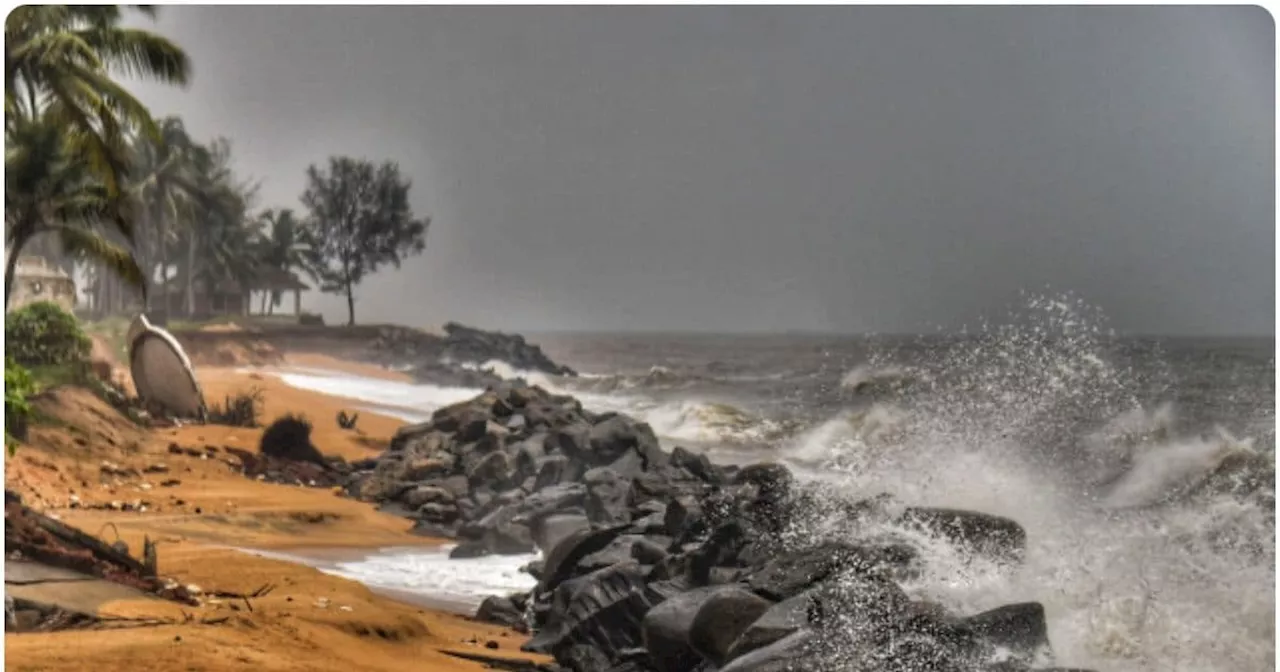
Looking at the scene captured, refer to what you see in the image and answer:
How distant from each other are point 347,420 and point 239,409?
17.3 inches

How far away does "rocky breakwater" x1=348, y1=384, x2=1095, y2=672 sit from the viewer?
4094 mm

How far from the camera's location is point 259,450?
179 inches

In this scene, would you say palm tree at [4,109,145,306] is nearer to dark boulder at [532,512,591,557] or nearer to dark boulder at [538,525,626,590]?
dark boulder at [532,512,591,557]

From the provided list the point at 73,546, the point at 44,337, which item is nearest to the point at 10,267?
the point at 44,337

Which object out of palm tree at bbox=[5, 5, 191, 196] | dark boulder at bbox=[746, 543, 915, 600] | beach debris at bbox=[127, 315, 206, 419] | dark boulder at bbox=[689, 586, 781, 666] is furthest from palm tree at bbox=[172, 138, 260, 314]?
dark boulder at bbox=[746, 543, 915, 600]

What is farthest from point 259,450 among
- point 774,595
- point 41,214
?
point 774,595

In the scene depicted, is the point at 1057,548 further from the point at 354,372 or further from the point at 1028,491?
the point at 354,372

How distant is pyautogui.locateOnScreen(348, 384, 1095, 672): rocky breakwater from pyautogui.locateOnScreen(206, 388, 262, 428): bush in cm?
48

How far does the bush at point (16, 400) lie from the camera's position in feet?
14.4

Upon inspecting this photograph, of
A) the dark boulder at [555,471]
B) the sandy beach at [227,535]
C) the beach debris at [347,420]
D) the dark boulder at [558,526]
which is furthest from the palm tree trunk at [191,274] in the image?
the dark boulder at [558,526]

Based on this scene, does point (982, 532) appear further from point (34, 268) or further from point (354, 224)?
point (34, 268)

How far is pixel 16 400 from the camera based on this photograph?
14.4 feet

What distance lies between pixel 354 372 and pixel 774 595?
5.97 feet

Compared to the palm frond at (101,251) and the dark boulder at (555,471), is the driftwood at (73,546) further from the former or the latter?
the dark boulder at (555,471)
